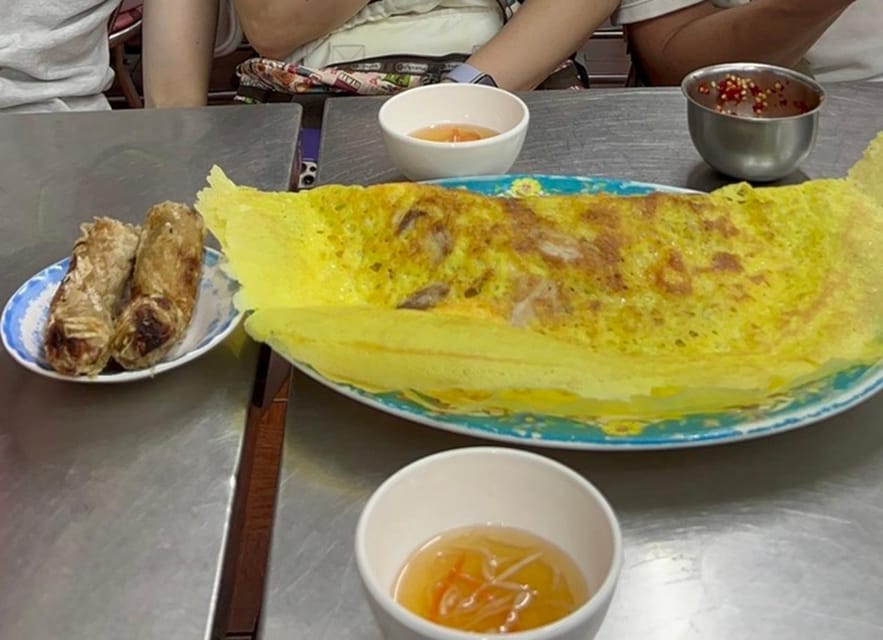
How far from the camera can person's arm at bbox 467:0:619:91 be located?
157cm

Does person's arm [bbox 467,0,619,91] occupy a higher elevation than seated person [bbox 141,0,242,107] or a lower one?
higher

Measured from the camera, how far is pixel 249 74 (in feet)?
5.39

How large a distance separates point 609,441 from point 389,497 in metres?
0.22

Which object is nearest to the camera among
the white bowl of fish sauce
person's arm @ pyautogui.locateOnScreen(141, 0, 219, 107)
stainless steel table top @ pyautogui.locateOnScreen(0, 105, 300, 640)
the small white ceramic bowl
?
the white bowl of fish sauce

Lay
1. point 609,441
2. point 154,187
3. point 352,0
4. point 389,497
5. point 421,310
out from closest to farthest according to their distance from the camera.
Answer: point 389,497
point 609,441
point 421,310
point 154,187
point 352,0

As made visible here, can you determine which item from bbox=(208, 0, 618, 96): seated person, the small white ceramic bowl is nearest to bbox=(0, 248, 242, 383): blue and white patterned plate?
the small white ceramic bowl

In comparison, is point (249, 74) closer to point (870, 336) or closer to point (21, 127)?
point (21, 127)

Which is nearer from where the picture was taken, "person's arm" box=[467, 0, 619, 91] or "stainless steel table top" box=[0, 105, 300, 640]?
"stainless steel table top" box=[0, 105, 300, 640]

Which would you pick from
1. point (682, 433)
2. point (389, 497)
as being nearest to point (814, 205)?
point (682, 433)

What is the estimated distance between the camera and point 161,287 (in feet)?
2.86

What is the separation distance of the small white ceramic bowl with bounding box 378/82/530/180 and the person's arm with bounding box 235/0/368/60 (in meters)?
0.41

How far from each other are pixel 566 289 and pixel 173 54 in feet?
3.60

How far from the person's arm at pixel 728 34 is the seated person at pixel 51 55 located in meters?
0.98

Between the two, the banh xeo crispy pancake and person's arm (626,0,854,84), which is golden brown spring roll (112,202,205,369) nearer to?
the banh xeo crispy pancake
